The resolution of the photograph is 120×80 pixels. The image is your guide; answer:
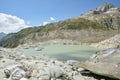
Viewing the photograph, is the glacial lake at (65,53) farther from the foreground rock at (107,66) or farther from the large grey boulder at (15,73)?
the large grey boulder at (15,73)

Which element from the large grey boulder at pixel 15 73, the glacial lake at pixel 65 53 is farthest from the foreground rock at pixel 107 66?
the glacial lake at pixel 65 53

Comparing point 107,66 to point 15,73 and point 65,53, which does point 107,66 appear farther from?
point 65,53

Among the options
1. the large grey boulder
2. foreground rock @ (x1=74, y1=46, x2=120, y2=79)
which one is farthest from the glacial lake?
the large grey boulder

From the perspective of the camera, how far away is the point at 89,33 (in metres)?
125

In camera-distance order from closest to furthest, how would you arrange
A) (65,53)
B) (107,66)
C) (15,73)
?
(15,73) → (107,66) → (65,53)

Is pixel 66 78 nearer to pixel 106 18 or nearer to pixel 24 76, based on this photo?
pixel 24 76

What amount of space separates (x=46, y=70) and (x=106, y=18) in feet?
629

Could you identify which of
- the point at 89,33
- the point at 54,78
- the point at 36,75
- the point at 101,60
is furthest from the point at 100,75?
the point at 89,33

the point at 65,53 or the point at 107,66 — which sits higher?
the point at 107,66

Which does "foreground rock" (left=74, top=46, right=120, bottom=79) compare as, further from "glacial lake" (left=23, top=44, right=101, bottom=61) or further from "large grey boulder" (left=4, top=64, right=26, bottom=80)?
"glacial lake" (left=23, top=44, right=101, bottom=61)

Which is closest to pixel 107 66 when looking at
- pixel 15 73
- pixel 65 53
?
pixel 15 73

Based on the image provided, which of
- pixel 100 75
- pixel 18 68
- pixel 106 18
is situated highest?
pixel 106 18

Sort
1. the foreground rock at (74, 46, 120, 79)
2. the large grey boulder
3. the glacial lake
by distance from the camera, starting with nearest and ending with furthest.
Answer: the large grey boulder
the foreground rock at (74, 46, 120, 79)
the glacial lake

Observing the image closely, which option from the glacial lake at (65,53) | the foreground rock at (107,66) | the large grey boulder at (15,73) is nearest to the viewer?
the large grey boulder at (15,73)
